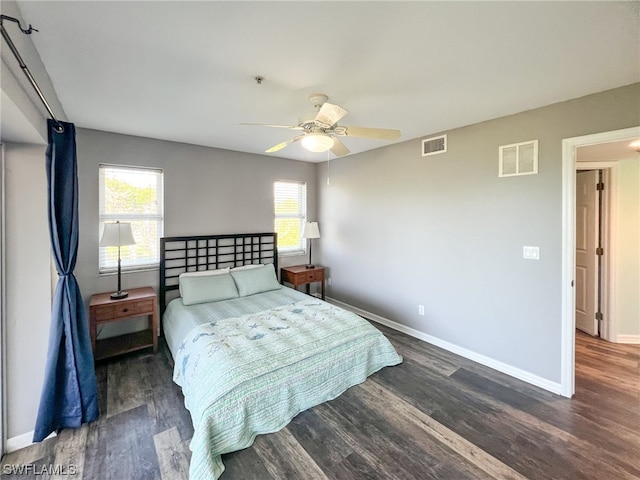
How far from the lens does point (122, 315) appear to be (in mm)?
2895

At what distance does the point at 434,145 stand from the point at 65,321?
12.5 feet

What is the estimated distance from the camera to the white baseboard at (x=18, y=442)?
1.81 metres

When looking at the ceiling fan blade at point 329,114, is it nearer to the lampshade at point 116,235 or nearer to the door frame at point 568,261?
the door frame at point 568,261

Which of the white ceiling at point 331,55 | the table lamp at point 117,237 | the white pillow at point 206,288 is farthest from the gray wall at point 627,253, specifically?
the table lamp at point 117,237

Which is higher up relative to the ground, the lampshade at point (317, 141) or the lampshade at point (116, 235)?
the lampshade at point (317, 141)

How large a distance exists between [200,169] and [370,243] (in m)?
2.61

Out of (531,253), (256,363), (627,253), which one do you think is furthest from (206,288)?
(627,253)

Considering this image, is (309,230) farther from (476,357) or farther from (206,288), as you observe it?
(476,357)

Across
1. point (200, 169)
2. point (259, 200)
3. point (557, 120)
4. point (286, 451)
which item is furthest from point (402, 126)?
point (286, 451)

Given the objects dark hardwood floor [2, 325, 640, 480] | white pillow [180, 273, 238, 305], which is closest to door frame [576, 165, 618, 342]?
dark hardwood floor [2, 325, 640, 480]

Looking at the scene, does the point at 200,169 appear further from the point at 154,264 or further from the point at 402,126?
the point at 402,126

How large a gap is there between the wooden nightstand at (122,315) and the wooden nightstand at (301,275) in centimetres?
189

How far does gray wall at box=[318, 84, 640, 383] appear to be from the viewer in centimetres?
244

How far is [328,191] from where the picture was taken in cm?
481
